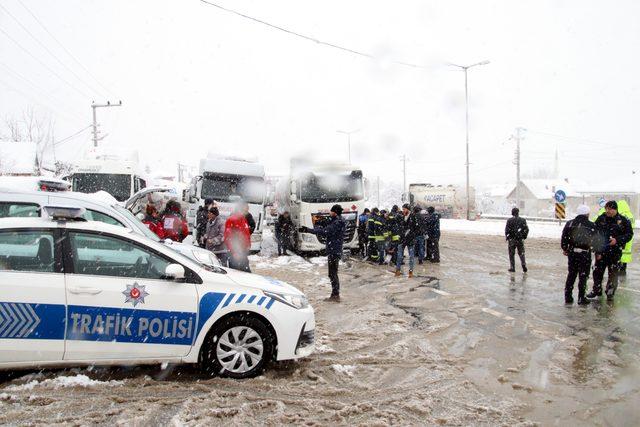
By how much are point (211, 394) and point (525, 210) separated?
A: 80839 mm

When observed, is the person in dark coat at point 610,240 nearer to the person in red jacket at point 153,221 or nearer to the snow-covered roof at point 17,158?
the person in red jacket at point 153,221

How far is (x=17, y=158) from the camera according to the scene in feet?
132

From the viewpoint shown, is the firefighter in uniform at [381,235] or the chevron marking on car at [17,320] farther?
the firefighter in uniform at [381,235]

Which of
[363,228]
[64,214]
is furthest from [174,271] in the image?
[363,228]

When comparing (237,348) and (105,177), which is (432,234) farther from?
(105,177)

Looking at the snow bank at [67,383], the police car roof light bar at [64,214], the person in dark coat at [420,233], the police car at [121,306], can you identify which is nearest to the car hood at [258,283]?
the police car at [121,306]

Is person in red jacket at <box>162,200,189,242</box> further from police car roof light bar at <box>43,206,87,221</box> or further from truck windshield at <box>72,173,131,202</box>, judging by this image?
truck windshield at <box>72,173,131,202</box>

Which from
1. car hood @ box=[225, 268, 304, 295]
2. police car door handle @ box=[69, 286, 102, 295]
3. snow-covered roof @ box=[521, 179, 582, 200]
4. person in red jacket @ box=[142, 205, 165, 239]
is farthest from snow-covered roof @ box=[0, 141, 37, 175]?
snow-covered roof @ box=[521, 179, 582, 200]

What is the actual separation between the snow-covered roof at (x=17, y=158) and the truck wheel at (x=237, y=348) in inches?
1574

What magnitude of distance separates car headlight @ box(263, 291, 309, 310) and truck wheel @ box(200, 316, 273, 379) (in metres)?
0.30

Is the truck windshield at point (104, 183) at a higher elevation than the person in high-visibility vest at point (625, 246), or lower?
higher

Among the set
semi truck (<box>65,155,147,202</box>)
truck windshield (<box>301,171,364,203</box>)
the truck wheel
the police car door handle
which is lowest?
the truck wheel

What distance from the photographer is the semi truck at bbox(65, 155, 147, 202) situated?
61.7ft

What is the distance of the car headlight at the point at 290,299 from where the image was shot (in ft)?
16.1
